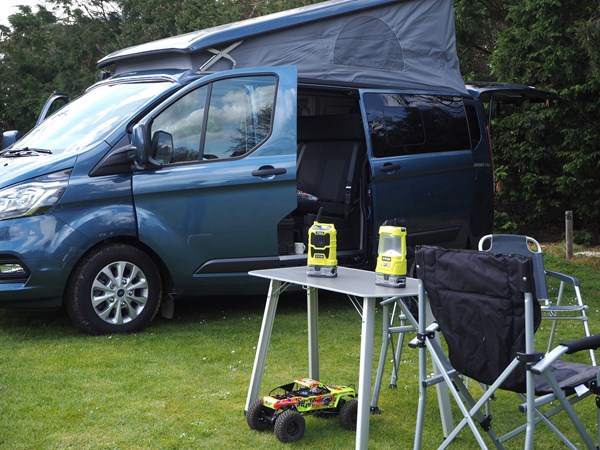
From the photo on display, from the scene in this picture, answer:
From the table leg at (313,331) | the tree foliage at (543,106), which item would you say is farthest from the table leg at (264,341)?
the tree foliage at (543,106)

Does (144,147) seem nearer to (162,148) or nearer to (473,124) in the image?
(162,148)

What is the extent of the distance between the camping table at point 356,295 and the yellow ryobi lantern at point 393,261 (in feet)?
0.18

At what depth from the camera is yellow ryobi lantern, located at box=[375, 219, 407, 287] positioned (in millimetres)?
4180

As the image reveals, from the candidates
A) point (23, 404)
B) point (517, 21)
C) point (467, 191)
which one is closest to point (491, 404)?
point (23, 404)

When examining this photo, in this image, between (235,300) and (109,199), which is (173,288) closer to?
(109,199)

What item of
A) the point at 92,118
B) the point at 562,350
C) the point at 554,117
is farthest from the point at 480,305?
the point at 554,117

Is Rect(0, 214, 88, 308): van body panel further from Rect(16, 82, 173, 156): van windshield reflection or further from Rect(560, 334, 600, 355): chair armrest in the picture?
Rect(560, 334, 600, 355): chair armrest

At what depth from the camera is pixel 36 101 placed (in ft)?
81.5

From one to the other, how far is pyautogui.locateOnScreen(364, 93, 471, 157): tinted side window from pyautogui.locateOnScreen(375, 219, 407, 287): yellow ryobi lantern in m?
Answer: 3.48

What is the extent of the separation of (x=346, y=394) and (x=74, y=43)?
23.5 meters

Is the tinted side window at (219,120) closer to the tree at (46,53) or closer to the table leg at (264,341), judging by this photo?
the table leg at (264,341)

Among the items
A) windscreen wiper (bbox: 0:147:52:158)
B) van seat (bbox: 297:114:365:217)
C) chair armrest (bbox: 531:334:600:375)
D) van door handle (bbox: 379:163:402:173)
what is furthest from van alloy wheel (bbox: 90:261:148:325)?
chair armrest (bbox: 531:334:600:375)

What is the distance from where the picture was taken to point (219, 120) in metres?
7.06

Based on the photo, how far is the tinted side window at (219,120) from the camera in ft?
22.6
